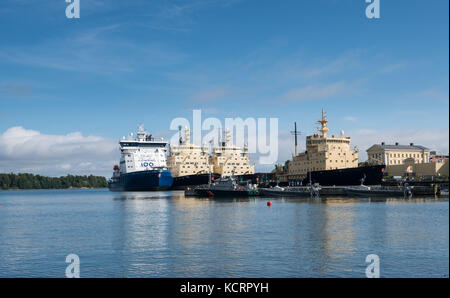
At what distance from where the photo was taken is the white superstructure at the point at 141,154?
122m

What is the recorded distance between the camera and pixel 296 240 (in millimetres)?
25188

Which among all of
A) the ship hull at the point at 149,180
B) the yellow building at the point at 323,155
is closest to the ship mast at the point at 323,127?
the yellow building at the point at 323,155

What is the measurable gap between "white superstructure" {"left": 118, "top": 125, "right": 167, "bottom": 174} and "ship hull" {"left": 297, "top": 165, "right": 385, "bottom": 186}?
53297mm

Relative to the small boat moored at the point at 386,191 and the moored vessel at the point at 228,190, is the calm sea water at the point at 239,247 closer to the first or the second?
the small boat moored at the point at 386,191

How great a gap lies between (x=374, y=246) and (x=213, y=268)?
9.38 metres

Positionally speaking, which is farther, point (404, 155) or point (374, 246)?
point (404, 155)

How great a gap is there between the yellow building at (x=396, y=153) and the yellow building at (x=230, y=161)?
4019 centimetres

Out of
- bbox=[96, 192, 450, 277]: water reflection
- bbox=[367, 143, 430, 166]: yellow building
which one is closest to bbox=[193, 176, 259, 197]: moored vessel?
bbox=[96, 192, 450, 277]: water reflection

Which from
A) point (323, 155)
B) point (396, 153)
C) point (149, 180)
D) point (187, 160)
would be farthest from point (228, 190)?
point (396, 153)

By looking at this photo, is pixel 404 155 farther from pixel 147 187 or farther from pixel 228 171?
pixel 147 187

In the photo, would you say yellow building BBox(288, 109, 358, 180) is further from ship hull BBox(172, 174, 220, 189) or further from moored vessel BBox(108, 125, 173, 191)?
moored vessel BBox(108, 125, 173, 191)

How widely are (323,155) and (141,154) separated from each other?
59071mm

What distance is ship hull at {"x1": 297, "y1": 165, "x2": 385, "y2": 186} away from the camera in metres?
77.1
